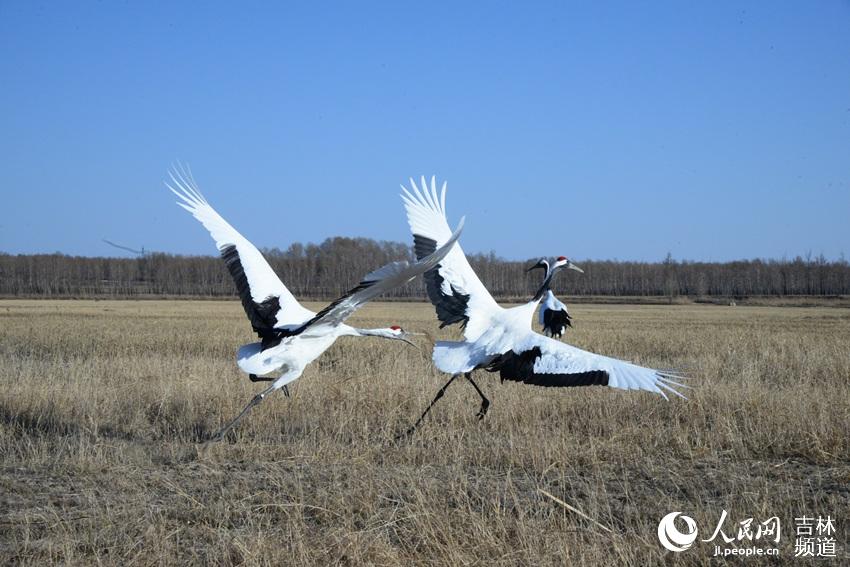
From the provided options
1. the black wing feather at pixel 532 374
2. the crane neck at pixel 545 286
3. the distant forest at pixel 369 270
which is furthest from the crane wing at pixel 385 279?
the distant forest at pixel 369 270

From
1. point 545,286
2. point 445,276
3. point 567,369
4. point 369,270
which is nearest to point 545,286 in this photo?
point 545,286

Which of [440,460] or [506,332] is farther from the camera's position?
[506,332]

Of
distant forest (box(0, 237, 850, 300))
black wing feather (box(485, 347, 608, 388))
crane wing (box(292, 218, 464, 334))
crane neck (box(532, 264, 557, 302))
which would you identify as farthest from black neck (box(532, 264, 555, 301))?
distant forest (box(0, 237, 850, 300))

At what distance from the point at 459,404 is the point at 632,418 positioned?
1.76 metres

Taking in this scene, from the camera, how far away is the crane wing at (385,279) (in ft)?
17.3

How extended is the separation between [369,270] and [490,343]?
250 ft

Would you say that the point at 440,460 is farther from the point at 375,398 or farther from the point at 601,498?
the point at 375,398

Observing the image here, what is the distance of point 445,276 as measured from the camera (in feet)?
26.2

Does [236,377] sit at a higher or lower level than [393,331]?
lower

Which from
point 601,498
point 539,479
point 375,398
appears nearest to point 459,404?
point 375,398

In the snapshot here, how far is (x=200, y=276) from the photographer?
87.1 m

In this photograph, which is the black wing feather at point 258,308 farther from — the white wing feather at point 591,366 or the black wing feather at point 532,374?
the white wing feather at point 591,366

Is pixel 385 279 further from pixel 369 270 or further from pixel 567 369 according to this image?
pixel 369 270

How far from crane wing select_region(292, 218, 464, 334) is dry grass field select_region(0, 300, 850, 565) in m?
1.17
